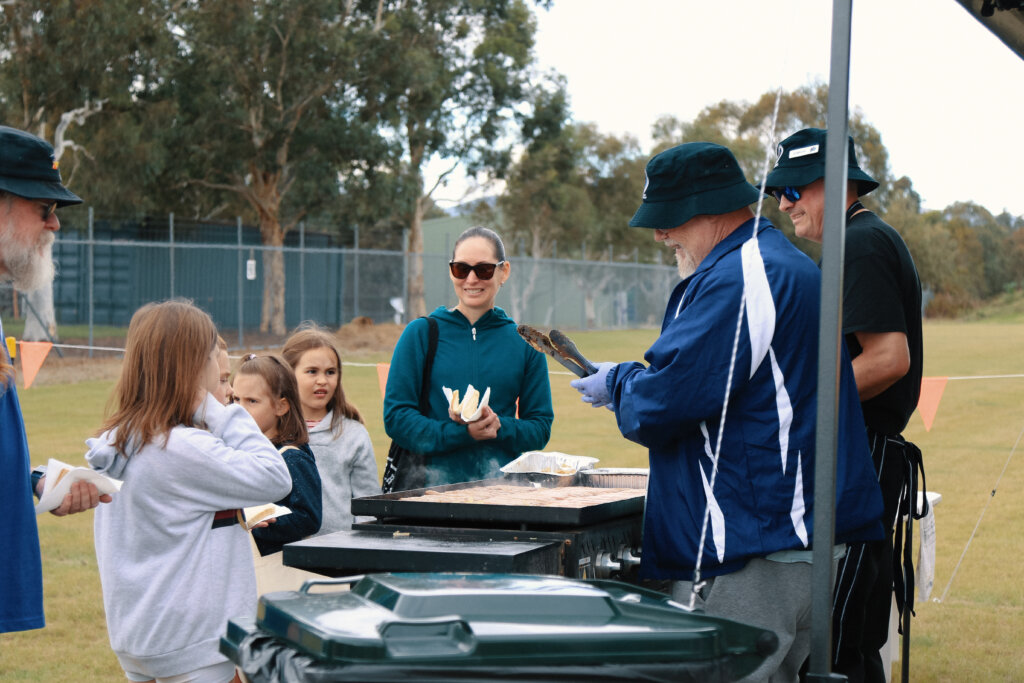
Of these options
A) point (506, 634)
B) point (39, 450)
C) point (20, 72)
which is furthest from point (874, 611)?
point (20, 72)

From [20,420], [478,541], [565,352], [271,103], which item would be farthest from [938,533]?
[271,103]

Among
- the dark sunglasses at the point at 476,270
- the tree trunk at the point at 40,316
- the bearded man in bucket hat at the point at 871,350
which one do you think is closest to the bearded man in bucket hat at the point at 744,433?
the bearded man in bucket hat at the point at 871,350

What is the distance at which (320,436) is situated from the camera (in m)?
4.23

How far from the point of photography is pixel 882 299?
332 centimetres

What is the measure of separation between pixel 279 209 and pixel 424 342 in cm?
2992

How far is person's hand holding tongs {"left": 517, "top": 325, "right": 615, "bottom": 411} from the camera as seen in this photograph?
2.70m

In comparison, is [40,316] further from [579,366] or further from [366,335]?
[579,366]

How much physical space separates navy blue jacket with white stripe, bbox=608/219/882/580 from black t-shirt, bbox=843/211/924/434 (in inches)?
32.9

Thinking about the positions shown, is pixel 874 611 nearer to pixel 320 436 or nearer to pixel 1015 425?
pixel 320 436

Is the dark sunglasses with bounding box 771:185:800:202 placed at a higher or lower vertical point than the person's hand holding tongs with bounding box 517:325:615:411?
higher

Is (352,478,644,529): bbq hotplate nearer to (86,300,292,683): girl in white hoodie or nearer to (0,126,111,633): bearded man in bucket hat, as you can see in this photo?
(86,300,292,683): girl in white hoodie

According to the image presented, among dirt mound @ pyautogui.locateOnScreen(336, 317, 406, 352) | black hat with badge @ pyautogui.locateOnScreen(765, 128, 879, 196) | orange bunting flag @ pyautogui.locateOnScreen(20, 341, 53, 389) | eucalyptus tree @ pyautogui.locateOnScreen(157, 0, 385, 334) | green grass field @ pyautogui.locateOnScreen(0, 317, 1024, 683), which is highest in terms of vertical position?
eucalyptus tree @ pyautogui.locateOnScreen(157, 0, 385, 334)

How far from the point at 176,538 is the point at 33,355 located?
10397 millimetres

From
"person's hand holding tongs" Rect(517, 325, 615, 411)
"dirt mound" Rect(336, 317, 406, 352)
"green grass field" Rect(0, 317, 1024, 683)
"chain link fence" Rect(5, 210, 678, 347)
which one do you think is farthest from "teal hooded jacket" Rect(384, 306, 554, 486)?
"dirt mound" Rect(336, 317, 406, 352)
